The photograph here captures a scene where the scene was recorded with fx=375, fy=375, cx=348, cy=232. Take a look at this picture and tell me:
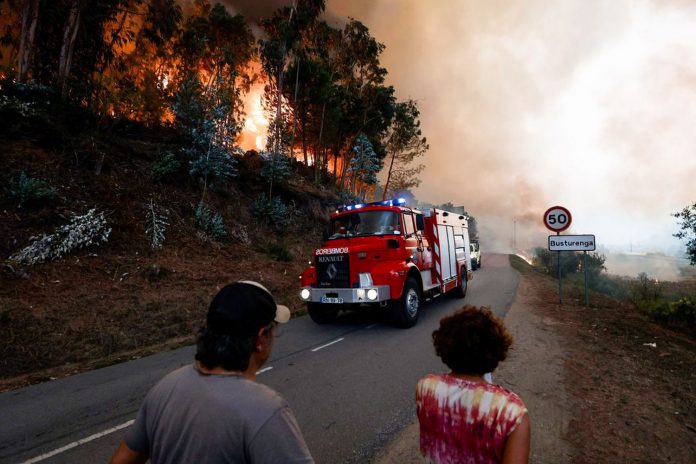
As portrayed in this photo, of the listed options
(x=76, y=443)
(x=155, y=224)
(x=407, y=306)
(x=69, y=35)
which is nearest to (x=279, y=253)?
(x=155, y=224)

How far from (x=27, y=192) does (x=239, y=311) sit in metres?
13.1

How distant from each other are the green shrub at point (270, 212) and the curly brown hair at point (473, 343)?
1759cm

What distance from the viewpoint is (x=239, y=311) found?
1515mm

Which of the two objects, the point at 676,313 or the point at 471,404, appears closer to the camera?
the point at 471,404

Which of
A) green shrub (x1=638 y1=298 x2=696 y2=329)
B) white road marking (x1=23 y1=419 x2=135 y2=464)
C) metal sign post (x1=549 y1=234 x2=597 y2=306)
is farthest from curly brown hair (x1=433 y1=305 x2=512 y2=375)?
green shrub (x1=638 y1=298 x2=696 y2=329)

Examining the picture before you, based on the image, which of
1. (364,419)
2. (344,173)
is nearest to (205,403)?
(364,419)

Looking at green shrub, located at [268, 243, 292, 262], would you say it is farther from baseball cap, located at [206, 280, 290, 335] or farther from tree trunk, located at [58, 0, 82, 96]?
baseball cap, located at [206, 280, 290, 335]

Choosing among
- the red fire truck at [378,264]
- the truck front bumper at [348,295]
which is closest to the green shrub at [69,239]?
the red fire truck at [378,264]

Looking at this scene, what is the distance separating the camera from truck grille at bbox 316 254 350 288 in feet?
28.1

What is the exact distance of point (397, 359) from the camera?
642 cm

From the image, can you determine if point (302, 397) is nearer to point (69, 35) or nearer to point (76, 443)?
point (76, 443)

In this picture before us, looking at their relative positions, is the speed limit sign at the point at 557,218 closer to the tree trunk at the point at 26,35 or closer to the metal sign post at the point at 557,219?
the metal sign post at the point at 557,219

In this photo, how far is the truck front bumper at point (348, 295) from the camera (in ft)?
25.9

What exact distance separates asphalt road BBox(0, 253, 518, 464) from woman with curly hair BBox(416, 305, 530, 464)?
196 centimetres
